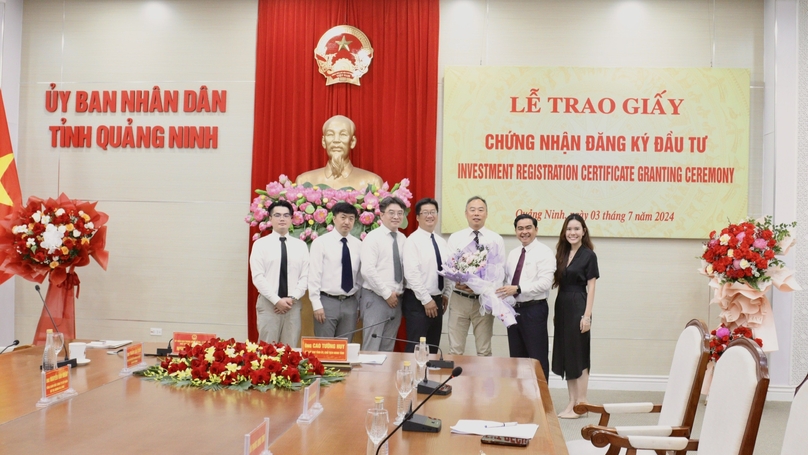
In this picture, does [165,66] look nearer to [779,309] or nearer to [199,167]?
[199,167]

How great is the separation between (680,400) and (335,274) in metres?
2.99

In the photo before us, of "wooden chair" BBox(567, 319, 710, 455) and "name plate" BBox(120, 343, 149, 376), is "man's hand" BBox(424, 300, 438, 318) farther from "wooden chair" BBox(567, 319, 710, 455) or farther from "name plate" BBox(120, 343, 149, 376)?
"name plate" BBox(120, 343, 149, 376)

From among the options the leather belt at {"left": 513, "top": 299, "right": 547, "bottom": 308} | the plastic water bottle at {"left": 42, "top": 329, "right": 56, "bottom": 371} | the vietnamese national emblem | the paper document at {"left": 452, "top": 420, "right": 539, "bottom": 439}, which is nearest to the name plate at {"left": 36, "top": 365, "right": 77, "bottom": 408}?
the plastic water bottle at {"left": 42, "top": 329, "right": 56, "bottom": 371}

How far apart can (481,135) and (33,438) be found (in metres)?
4.68

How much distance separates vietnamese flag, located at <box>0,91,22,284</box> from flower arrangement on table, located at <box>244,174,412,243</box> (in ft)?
6.84

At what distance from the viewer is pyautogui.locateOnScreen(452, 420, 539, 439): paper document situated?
218cm

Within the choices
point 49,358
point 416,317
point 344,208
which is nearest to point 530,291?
point 416,317

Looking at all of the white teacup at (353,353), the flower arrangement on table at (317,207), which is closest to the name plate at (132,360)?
the white teacup at (353,353)

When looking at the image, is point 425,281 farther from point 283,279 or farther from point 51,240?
point 51,240

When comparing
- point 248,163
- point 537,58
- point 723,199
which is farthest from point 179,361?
point 723,199

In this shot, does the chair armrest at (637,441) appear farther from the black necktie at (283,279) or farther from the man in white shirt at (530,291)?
the black necktie at (283,279)

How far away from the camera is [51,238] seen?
5.43 metres

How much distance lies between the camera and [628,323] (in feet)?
20.0

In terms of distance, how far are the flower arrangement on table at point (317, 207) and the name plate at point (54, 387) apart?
9.39 feet
